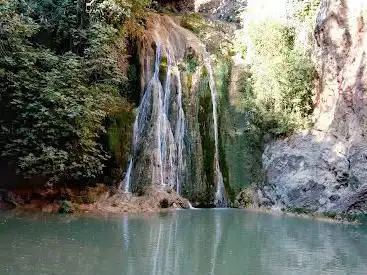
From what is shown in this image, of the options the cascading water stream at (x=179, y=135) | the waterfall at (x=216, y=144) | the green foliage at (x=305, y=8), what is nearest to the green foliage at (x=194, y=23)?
the waterfall at (x=216, y=144)

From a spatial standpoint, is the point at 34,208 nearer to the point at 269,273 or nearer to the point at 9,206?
the point at 9,206

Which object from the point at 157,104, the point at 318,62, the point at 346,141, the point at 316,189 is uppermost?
the point at 318,62

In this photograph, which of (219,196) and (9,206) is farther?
(219,196)

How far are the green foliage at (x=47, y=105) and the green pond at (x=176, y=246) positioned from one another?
1770mm

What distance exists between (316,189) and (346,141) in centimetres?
158

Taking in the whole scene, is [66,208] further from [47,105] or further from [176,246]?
[176,246]

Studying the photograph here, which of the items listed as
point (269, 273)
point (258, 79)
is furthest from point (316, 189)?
point (269, 273)

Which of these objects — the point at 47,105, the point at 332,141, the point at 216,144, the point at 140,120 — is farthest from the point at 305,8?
the point at 47,105

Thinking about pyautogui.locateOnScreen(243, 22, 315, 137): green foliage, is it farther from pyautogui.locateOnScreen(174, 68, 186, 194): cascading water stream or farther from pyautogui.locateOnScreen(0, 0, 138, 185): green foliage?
pyautogui.locateOnScreen(0, 0, 138, 185): green foliage

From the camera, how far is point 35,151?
12617mm

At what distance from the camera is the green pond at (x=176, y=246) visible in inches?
284

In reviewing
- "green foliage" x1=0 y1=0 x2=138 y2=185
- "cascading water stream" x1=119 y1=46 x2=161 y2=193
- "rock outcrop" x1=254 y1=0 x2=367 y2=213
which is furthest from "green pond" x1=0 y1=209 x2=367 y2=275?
"cascading water stream" x1=119 y1=46 x2=161 y2=193

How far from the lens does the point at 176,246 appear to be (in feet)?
29.0

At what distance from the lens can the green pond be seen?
721cm
